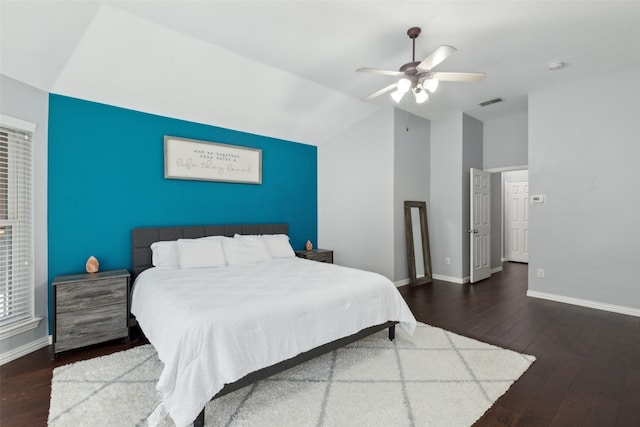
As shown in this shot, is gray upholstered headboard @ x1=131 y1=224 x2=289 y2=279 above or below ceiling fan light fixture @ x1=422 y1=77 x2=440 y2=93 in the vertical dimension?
below

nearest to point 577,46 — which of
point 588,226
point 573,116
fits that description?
point 573,116

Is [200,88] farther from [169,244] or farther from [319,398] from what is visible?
[319,398]

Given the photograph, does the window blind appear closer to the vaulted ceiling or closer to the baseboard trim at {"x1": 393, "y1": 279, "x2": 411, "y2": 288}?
the vaulted ceiling

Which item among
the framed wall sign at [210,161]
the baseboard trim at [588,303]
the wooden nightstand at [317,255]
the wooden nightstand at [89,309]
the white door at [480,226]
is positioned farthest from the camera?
→ the white door at [480,226]

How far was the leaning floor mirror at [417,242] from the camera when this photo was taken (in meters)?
5.14

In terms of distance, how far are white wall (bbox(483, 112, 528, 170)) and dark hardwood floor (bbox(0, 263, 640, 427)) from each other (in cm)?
248

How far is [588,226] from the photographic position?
399 cm

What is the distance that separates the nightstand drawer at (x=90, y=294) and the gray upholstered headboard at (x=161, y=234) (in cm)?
52

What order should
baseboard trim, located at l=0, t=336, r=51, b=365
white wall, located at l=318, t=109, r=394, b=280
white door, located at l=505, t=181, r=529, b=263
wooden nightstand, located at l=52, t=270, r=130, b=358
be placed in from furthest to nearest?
white door, located at l=505, t=181, r=529, b=263 → white wall, located at l=318, t=109, r=394, b=280 → wooden nightstand, located at l=52, t=270, r=130, b=358 → baseboard trim, located at l=0, t=336, r=51, b=365

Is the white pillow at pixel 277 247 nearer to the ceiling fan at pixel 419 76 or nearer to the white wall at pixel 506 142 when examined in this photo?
the ceiling fan at pixel 419 76

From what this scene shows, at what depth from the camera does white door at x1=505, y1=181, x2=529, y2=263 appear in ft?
24.8

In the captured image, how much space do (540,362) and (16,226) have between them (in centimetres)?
462

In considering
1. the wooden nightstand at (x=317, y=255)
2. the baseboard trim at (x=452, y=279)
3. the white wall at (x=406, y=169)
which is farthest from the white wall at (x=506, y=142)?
the wooden nightstand at (x=317, y=255)

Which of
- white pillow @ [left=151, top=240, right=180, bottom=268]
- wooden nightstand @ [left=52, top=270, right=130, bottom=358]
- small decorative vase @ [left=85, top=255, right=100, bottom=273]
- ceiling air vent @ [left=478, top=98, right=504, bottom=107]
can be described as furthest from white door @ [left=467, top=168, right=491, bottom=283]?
small decorative vase @ [left=85, top=255, right=100, bottom=273]
